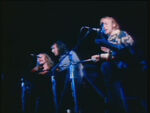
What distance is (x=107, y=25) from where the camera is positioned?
3.36 m

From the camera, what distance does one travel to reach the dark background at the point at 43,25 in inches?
133

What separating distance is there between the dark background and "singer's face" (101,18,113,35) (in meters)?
0.07

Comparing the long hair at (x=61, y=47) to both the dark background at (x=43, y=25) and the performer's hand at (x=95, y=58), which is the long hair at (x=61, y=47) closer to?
the dark background at (x=43, y=25)

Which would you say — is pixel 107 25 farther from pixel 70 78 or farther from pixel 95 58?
pixel 70 78

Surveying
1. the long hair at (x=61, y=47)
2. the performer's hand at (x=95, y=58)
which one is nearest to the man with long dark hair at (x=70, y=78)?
the long hair at (x=61, y=47)

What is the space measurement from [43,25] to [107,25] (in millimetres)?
789

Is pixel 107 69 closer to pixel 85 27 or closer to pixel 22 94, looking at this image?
pixel 85 27

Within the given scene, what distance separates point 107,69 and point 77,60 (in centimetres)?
35

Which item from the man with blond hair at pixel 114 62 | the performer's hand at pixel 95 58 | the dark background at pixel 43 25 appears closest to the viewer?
the man with blond hair at pixel 114 62

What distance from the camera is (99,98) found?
316 cm

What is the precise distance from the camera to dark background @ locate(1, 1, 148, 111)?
337cm

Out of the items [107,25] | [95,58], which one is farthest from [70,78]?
[107,25]

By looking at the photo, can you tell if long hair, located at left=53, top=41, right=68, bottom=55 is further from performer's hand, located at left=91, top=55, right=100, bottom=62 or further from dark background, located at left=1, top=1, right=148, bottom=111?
performer's hand, located at left=91, top=55, right=100, bottom=62

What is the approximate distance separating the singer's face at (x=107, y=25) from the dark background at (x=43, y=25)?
0.07 meters
